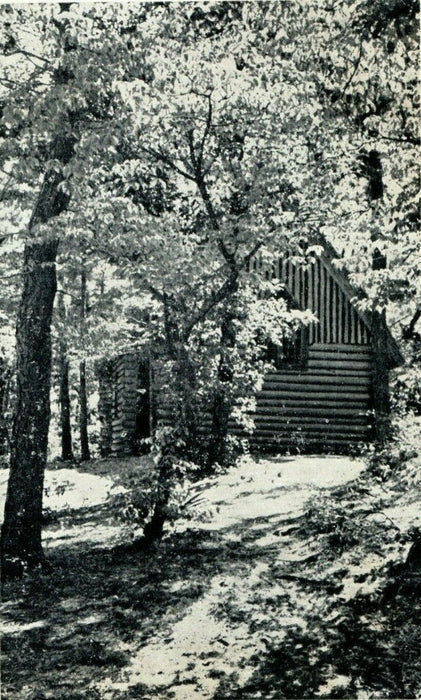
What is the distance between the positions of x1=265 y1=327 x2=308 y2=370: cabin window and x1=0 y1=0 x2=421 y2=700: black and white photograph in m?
5.90

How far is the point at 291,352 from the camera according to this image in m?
19.3

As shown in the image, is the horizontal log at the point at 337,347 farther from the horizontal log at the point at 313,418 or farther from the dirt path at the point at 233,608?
the dirt path at the point at 233,608

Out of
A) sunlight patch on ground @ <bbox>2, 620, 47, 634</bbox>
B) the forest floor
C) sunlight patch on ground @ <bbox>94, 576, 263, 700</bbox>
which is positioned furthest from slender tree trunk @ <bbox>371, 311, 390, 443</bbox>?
sunlight patch on ground @ <bbox>2, 620, 47, 634</bbox>

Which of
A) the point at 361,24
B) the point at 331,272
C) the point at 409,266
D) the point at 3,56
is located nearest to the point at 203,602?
the point at 409,266

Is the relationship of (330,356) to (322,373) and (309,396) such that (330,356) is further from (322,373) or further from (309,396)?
(309,396)

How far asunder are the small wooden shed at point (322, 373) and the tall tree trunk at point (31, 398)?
10249 millimetres

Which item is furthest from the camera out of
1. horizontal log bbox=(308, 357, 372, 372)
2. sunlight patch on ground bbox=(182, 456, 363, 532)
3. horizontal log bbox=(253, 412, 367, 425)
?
horizontal log bbox=(308, 357, 372, 372)

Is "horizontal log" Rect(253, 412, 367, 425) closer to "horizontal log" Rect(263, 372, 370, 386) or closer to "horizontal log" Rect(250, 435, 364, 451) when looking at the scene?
"horizontal log" Rect(250, 435, 364, 451)

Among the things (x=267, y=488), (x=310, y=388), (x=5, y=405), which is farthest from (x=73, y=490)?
(x=5, y=405)

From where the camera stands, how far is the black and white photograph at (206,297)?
19.5ft

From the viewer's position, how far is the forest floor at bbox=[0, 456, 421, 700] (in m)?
5.45

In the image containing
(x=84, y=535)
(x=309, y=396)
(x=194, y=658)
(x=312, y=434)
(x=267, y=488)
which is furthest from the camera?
(x=309, y=396)

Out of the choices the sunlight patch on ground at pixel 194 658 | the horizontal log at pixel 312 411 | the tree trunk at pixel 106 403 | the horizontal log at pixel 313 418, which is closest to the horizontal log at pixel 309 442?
the horizontal log at pixel 313 418

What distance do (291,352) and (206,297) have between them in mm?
9176
